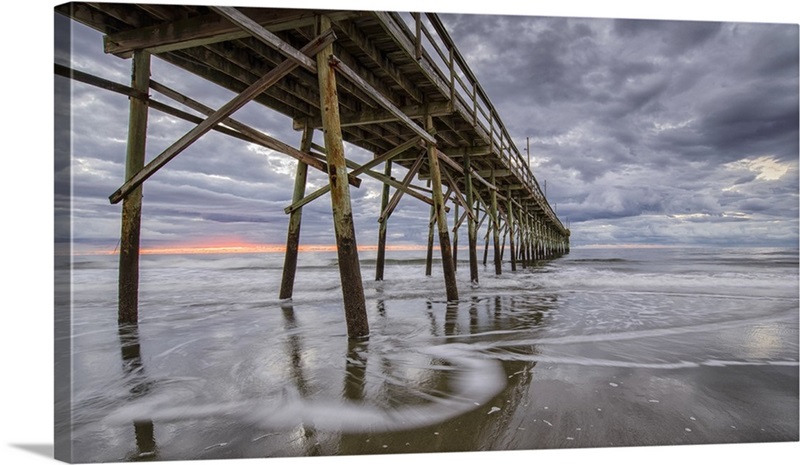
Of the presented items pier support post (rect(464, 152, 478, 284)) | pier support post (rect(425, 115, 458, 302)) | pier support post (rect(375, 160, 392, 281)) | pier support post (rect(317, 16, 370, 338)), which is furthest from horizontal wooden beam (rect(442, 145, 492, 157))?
pier support post (rect(317, 16, 370, 338))

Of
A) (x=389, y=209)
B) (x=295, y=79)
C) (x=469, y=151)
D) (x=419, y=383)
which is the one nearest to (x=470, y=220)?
(x=469, y=151)

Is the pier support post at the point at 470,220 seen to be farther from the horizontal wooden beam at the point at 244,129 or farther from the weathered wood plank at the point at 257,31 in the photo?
the weathered wood plank at the point at 257,31

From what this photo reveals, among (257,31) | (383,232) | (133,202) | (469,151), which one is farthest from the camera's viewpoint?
(383,232)

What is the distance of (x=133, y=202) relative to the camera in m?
4.11

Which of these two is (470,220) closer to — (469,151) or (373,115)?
(469,151)

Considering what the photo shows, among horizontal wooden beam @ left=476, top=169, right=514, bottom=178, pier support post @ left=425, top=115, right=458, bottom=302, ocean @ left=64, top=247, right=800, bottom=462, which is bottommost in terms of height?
ocean @ left=64, top=247, right=800, bottom=462

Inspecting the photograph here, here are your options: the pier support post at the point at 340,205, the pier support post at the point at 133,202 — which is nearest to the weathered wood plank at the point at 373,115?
the pier support post at the point at 340,205

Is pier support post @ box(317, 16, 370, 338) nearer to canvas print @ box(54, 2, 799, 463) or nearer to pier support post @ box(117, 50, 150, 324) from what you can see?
canvas print @ box(54, 2, 799, 463)

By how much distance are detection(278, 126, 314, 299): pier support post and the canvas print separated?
52mm

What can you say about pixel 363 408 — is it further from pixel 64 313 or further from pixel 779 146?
pixel 779 146

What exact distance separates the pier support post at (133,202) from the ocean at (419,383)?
0.22 metres

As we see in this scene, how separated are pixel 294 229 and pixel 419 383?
15.0 feet

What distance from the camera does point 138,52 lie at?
166 inches

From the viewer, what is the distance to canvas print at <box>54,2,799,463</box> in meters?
2.32
